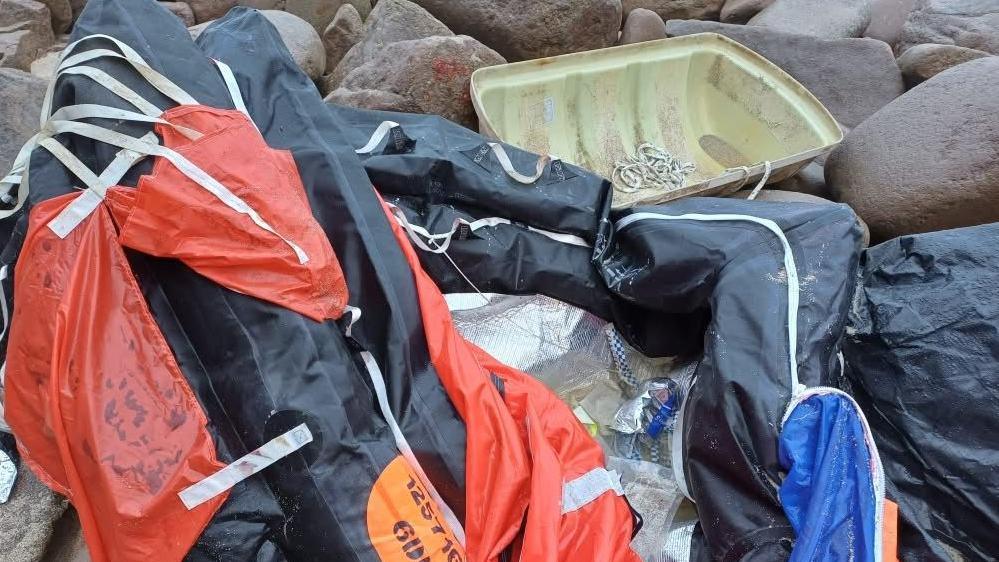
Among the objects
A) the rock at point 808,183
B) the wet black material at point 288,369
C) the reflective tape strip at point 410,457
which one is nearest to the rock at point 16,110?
the wet black material at point 288,369

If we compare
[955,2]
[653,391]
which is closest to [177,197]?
[653,391]

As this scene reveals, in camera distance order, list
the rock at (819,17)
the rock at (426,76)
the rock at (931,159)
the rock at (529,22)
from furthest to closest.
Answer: the rock at (819,17) → the rock at (529,22) → the rock at (426,76) → the rock at (931,159)

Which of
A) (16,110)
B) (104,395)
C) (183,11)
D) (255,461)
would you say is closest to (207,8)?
A: (183,11)

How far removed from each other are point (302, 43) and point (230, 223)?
2.28 metres

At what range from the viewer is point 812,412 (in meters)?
1.41

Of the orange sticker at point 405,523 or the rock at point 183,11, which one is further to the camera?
the rock at point 183,11

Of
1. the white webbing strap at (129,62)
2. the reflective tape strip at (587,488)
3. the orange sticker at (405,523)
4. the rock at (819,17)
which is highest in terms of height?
the white webbing strap at (129,62)

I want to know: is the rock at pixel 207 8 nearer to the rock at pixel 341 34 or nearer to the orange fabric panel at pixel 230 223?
the rock at pixel 341 34

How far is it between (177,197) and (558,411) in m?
0.96

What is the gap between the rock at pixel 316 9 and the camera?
12.8 ft

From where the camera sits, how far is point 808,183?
10.8 feet

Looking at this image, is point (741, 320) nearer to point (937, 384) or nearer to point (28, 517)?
point (937, 384)

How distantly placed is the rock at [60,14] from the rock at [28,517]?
3191 mm

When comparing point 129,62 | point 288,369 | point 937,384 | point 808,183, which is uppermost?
point 129,62
